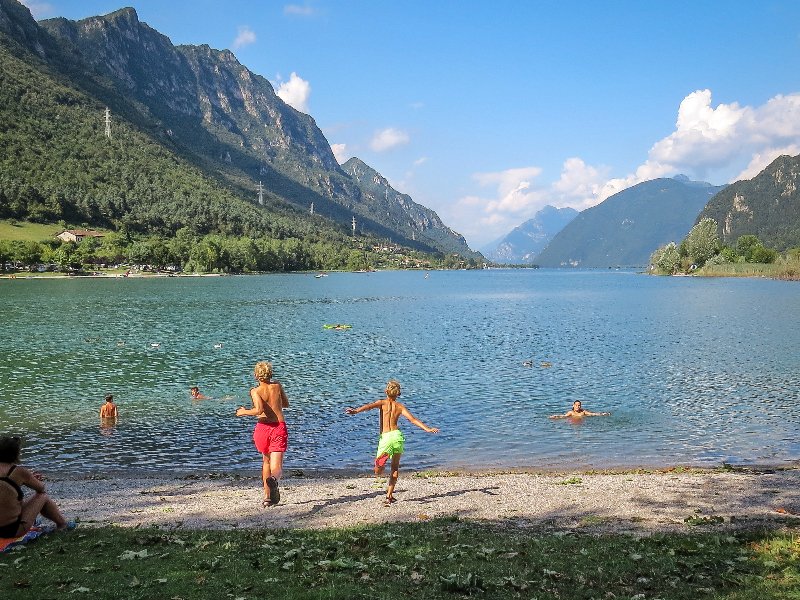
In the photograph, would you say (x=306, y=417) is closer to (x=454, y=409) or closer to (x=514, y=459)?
(x=454, y=409)

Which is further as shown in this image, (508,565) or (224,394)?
(224,394)

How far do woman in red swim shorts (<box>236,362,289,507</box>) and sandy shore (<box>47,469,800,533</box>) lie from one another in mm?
945

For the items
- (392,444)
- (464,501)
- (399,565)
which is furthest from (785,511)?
(399,565)

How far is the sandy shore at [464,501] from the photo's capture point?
15.8 m

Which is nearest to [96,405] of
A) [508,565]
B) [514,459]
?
[514,459]

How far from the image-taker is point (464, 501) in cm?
1841

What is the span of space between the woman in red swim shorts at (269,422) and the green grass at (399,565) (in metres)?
2.67

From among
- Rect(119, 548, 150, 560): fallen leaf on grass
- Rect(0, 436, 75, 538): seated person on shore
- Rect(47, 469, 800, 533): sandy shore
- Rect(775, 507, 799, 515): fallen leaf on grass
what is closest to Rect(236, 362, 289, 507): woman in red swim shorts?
Rect(47, 469, 800, 533): sandy shore

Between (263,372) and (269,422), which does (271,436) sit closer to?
(269,422)

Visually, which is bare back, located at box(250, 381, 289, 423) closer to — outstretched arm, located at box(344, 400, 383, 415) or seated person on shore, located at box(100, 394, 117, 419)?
outstretched arm, located at box(344, 400, 383, 415)

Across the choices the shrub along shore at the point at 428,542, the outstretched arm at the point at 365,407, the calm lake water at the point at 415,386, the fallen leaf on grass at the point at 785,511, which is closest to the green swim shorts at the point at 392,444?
the outstretched arm at the point at 365,407

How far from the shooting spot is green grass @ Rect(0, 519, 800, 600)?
1020 centimetres

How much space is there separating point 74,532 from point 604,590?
37.5 feet

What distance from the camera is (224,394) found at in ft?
139
